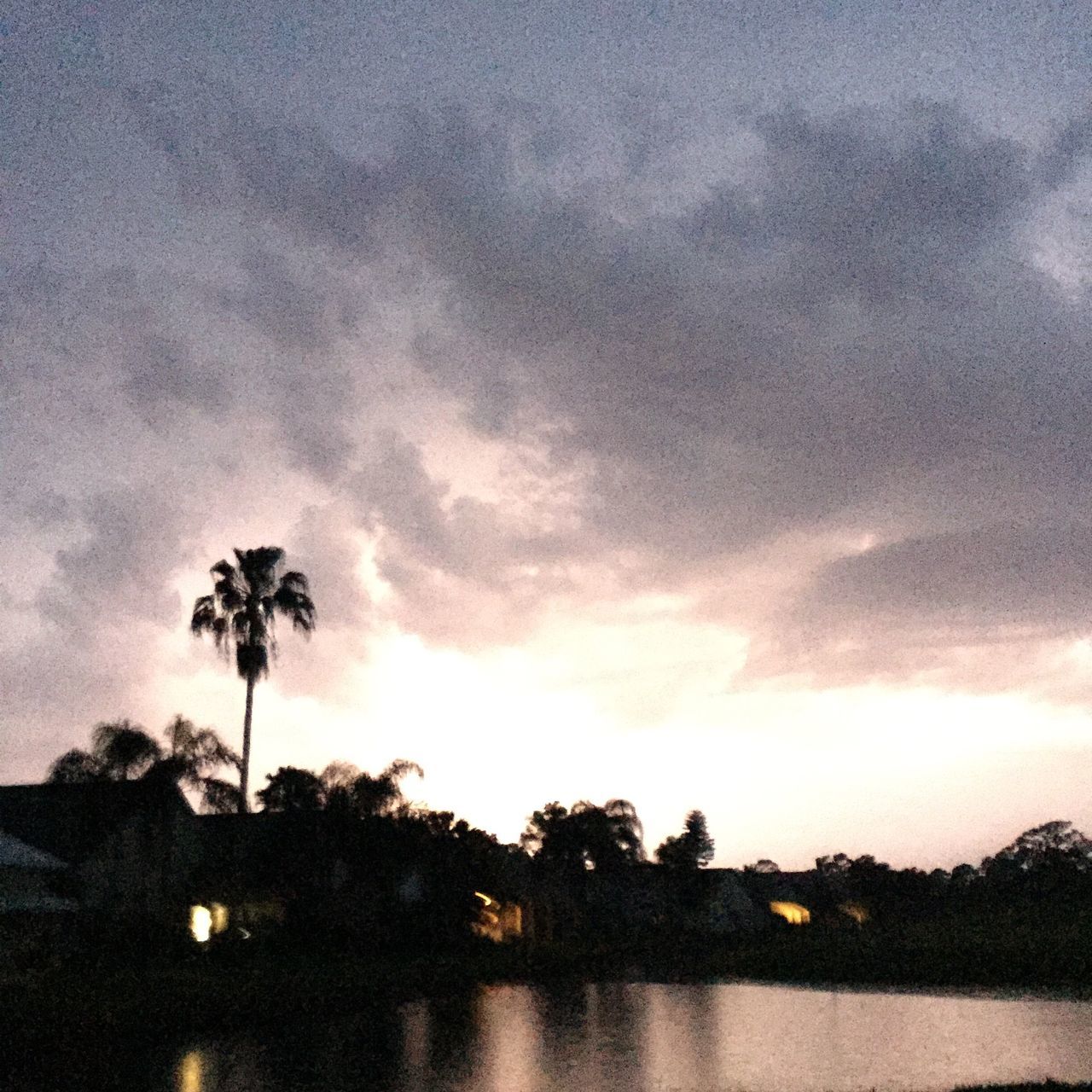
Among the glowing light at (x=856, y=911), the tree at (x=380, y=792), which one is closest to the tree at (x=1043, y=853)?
the glowing light at (x=856, y=911)

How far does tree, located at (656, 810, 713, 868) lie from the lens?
99.6m

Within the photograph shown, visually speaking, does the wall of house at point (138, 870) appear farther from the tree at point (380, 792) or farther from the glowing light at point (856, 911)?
the glowing light at point (856, 911)

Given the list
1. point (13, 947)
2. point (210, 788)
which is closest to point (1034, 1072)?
point (13, 947)

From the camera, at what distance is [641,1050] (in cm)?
2878

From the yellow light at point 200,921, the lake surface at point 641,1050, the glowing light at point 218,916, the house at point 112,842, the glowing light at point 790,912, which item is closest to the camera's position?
the lake surface at point 641,1050

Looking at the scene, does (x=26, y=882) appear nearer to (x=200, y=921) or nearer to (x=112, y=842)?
(x=200, y=921)

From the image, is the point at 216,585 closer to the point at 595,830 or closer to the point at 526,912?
the point at 526,912

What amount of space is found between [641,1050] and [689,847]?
7531 cm

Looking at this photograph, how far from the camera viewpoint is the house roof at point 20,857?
39.0m

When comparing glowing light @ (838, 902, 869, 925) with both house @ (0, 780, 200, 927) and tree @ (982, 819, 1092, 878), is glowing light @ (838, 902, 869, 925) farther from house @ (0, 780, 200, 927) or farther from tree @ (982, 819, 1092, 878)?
house @ (0, 780, 200, 927)

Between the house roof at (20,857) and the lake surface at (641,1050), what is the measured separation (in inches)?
456

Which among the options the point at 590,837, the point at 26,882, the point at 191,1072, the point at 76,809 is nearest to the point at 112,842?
the point at 76,809

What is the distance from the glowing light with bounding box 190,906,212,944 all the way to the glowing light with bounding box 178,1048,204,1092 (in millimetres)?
19965

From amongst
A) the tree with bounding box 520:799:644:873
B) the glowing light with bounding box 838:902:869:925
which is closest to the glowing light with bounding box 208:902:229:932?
the tree with bounding box 520:799:644:873
